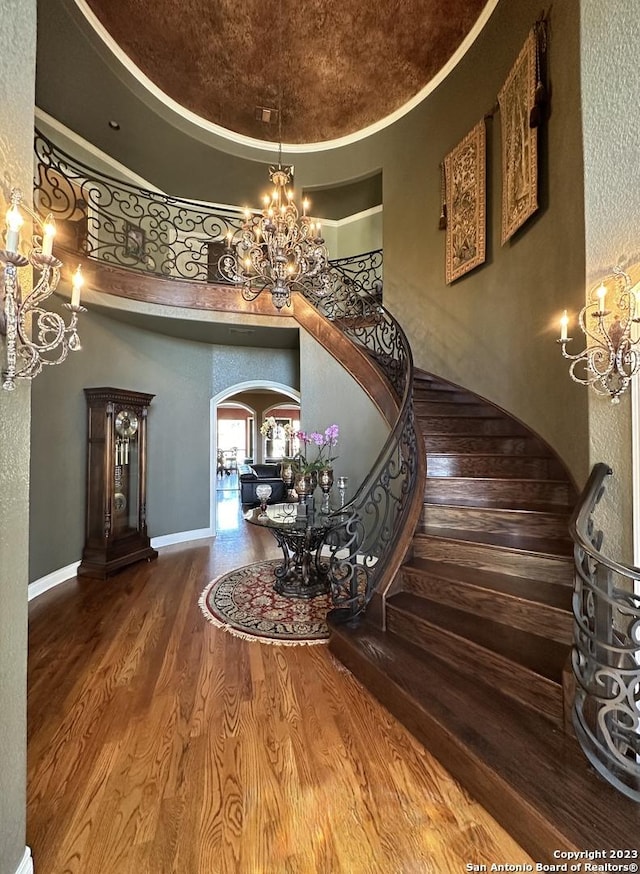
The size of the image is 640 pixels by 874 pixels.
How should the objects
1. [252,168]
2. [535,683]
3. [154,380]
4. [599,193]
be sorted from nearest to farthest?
1. [535,683]
2. [599,193]
3. [154,380]
4. [252,168]

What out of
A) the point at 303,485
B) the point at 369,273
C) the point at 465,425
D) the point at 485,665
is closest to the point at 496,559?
the point at 485,665

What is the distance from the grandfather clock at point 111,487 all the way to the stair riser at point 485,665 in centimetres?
346

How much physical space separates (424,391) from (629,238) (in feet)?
8.75

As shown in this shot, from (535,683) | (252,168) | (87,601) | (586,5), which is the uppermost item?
(252,168)

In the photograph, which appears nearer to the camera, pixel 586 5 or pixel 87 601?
pixel 586 5

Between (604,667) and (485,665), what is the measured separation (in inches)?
26.6

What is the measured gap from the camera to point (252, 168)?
→ 632 centimetres

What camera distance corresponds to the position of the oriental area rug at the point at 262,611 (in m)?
2.89

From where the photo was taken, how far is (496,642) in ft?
6.40

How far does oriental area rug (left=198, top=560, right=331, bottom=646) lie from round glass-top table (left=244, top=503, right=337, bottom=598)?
0.11 meters

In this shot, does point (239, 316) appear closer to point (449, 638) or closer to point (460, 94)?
point (460, 94)

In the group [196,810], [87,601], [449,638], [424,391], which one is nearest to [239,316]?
[424,391]

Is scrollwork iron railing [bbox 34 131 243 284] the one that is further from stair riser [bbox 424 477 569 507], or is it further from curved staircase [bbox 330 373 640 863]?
curved staircase [bbox 330 373 640 863]

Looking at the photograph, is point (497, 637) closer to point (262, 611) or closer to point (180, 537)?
point (262, 611)
